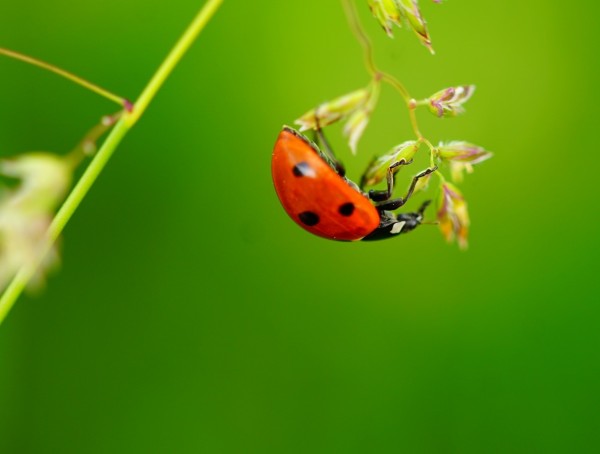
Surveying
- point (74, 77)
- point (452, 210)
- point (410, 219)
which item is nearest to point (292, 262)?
point (410, 219)

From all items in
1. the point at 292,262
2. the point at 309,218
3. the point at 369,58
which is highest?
the point at 292,262

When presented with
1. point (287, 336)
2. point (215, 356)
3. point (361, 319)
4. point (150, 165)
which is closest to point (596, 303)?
point (361, 319)

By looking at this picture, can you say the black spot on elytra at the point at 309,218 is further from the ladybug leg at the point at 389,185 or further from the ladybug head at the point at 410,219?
the ladybug head at the point at 410,219

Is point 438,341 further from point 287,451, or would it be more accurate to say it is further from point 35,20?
point 35,20


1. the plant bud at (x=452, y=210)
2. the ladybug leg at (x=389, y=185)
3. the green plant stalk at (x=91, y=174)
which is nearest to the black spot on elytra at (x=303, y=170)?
the ladybug leg at (x=389, y=185)

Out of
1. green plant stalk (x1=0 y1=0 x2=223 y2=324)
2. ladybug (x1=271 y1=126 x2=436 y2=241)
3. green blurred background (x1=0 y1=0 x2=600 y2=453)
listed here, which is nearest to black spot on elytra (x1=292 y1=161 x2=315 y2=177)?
ladybug (x1=271 y1=126 x2=436 y2=241)

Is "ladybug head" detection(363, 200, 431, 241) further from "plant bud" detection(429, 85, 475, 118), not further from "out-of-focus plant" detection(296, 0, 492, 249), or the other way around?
"plant bud" detection(429, 85, 475, 118)

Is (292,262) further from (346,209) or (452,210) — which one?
(452,210)
